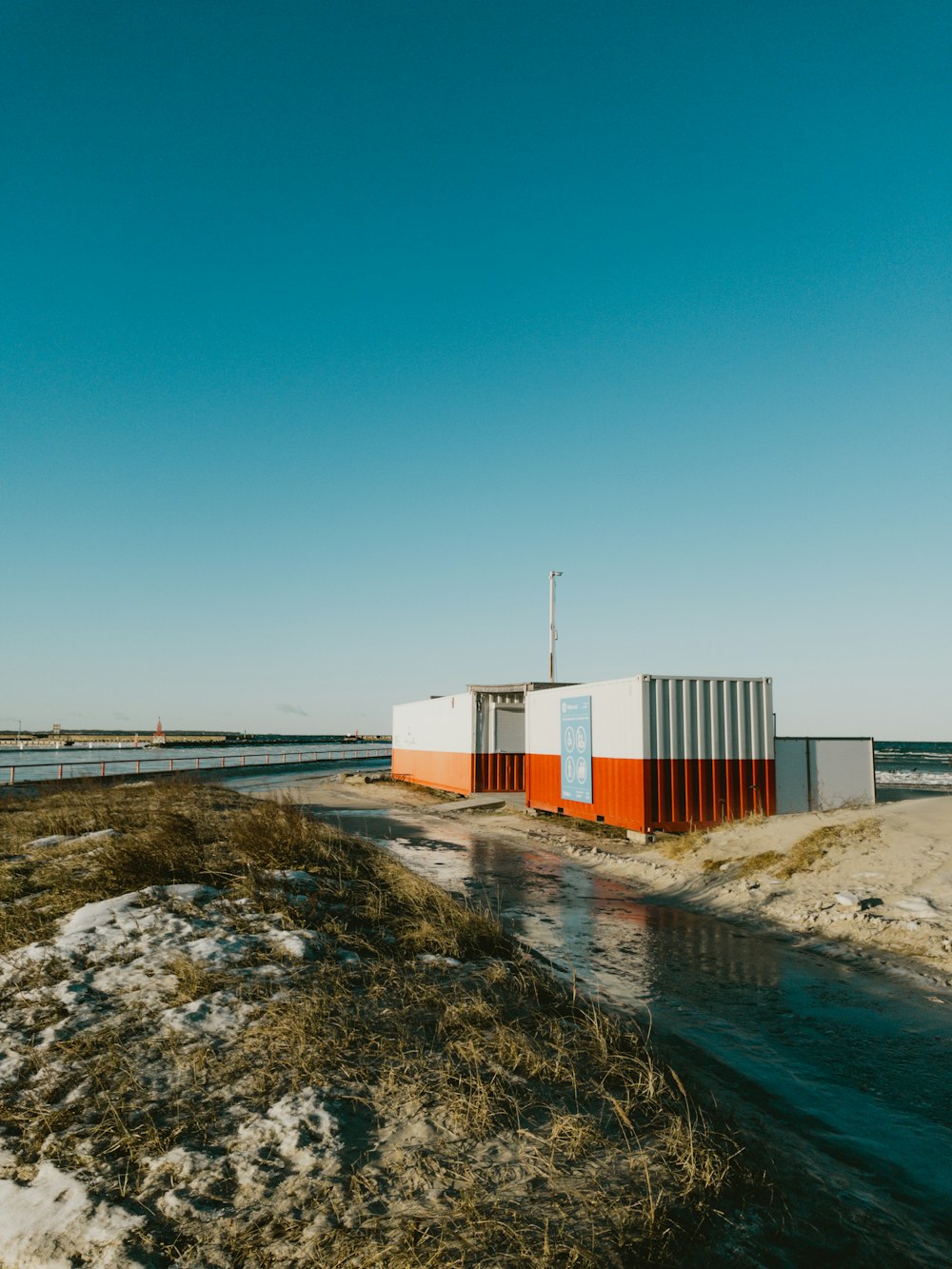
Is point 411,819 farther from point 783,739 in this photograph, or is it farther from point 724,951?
point 724,951

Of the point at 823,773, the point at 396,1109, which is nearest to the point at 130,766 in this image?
the point at 823,773

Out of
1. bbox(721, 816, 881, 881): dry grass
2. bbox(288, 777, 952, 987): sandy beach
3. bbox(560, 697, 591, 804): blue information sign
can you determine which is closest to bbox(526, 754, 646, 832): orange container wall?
bbox(560, 697, 591, 804): blue information sign

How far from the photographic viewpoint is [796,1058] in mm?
6082

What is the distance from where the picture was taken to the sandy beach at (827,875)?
958 centimetres

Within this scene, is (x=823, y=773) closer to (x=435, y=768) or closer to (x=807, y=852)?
(x=807, y=852)

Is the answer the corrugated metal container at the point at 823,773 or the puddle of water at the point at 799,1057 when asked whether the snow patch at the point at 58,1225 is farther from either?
the corrugated metal container at the point at 823,773

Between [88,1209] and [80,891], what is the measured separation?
213 inches

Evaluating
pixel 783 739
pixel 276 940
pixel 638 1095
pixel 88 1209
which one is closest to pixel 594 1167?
pixel 638 1095

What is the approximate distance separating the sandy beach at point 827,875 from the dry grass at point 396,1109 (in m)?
5.00

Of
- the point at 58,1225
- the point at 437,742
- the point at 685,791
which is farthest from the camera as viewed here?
the point at 437,742

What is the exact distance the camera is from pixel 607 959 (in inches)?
349

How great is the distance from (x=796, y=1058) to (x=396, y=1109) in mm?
3499

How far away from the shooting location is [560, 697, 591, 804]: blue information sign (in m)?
21.8

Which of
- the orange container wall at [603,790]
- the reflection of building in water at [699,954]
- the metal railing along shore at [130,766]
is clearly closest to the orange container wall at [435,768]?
the orange container wall at [603,790]
